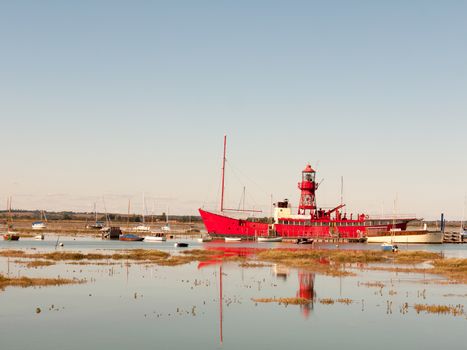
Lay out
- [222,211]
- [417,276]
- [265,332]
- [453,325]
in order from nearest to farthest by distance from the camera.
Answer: [265,332]
[453,325]
[417,276]
[222,211]

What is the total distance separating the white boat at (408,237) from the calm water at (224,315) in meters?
87.2

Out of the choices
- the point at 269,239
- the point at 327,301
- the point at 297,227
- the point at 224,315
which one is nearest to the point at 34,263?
the point at 224,315

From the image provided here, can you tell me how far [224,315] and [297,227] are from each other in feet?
376

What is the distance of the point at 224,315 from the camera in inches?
1389

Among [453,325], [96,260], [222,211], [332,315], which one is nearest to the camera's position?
[453,325]

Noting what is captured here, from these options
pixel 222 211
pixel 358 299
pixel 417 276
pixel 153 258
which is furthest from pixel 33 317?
pixel 222 211

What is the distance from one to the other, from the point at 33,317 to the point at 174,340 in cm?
→ 976

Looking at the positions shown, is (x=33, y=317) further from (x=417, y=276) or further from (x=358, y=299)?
(x=417, y=276)

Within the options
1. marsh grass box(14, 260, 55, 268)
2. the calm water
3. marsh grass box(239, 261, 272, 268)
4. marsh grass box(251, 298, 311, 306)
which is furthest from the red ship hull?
marsh grass box(251, 298, 311, 306)

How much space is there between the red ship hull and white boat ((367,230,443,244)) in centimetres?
564

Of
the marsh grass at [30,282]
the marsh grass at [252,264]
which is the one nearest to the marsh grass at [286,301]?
the marsh grass at [30,282]

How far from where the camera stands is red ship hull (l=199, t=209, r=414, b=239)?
481 feet

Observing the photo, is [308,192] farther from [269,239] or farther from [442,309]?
[442,309]

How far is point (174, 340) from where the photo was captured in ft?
92.5
